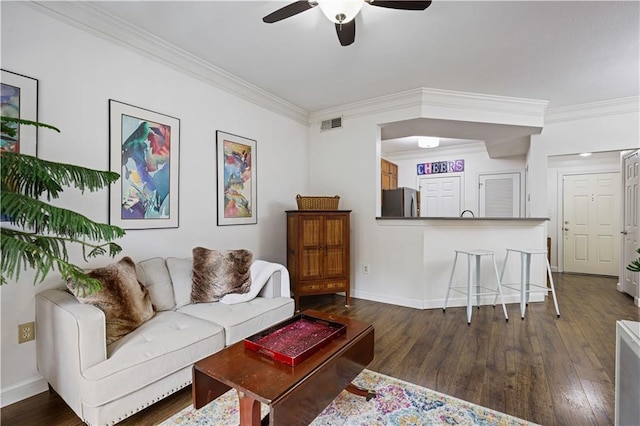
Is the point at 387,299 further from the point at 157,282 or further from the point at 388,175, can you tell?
the point at 157,282

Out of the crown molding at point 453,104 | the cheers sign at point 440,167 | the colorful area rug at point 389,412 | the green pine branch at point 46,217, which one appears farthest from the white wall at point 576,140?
the green pine branch at point 46,217

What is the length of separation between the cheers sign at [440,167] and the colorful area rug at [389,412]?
5098mm

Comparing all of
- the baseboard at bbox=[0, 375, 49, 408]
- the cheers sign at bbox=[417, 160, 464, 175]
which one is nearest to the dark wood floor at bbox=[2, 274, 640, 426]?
the baseboard at bbox=[0, 375, 49, 408]

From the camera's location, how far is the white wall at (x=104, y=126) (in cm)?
184

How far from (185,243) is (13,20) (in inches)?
73.8

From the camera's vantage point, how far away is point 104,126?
2.25m

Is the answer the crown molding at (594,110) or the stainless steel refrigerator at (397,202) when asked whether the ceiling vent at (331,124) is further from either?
the crown molding at (594,110)

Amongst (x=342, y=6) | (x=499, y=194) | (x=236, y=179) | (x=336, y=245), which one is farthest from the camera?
(x=499, y=194)

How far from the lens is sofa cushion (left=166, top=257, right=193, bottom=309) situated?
7.81 feet

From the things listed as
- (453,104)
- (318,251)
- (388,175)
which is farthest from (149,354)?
(388,175)

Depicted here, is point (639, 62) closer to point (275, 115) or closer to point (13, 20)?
point (275, 115)

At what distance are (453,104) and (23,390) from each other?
456 centimetres

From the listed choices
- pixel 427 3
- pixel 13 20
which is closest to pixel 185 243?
pixel 13 20

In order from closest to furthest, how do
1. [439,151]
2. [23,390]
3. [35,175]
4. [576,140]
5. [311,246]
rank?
[35,175] < [23,390] < [311,246] < [576,140] < [439,151]
